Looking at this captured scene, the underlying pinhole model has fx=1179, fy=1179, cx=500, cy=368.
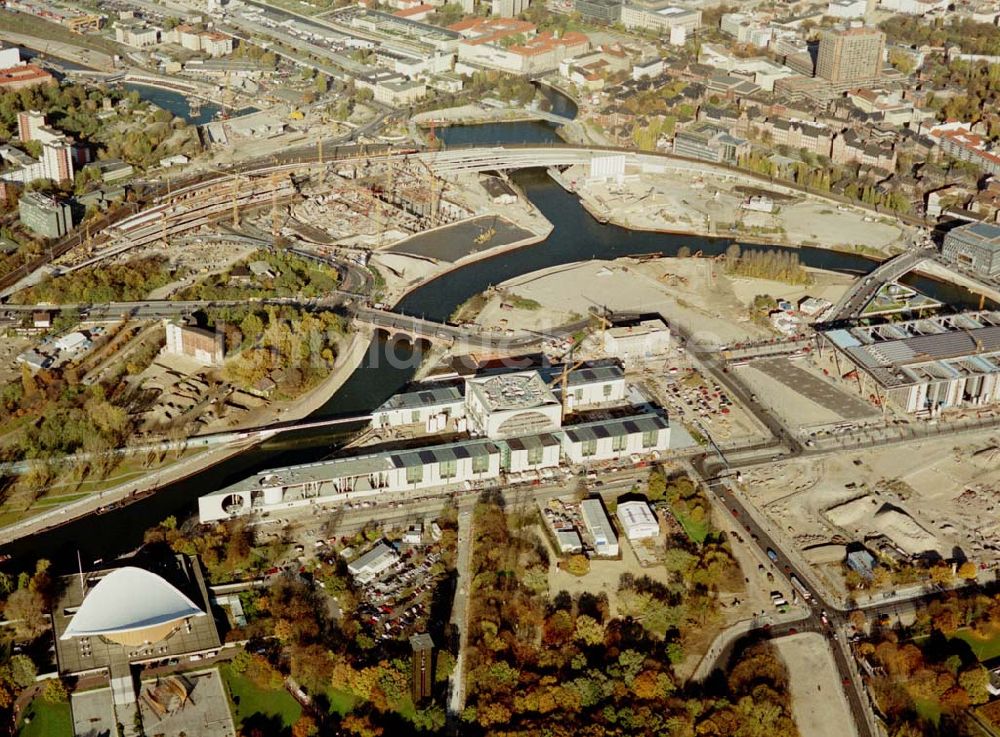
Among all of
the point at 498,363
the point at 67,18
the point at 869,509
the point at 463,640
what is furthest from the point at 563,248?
the point at 67,18

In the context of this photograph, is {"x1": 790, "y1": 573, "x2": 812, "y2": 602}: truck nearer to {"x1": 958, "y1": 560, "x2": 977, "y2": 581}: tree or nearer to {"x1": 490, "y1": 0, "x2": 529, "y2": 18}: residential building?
{"x1": 958, "y1": 560, "x2": 977, "y2": 581}: tree

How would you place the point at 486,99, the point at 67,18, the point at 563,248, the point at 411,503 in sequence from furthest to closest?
the point at 67,18
the point at 486,99
the point at 563,248
the point at 411,503

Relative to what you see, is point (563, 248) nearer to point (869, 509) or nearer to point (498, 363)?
point (498, 363)

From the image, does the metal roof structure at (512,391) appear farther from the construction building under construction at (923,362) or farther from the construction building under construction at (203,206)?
the construction building under construction at (203,206)

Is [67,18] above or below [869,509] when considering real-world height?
above

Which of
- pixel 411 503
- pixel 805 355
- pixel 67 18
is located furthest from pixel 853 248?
pixel 67 18

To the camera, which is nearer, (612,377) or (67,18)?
(612,377)

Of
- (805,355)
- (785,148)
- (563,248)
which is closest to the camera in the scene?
(805,355)
